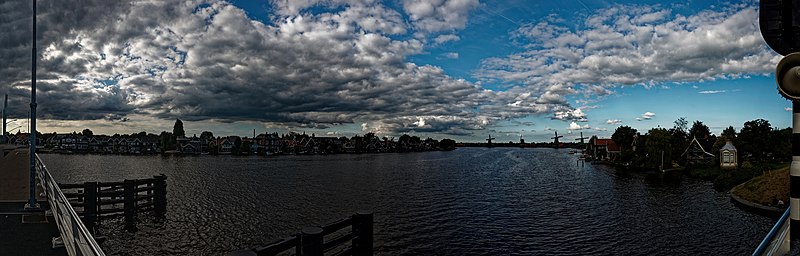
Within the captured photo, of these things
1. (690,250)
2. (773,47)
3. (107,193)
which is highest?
(773,47)

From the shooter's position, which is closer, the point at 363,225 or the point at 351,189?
the point at 363,225

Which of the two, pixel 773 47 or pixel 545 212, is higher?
pixel 773 47

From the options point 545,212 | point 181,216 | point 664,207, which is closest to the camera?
point 181,216

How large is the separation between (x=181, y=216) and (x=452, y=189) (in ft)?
109

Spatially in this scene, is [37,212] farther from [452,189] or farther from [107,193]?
[452,189]

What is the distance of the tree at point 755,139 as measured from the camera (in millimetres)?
86550

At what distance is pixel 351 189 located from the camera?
2174 inches

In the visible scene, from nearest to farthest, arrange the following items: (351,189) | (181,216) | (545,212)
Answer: (181,216), (545,212), (351,189)

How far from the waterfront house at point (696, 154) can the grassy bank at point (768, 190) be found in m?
54.5

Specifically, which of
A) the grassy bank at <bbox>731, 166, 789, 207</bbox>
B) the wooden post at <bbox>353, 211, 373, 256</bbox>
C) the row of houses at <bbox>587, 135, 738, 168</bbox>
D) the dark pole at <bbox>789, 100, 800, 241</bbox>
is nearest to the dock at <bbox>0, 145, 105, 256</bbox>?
the wooden post at <bbox>353, 211, 373, 256</bbox>

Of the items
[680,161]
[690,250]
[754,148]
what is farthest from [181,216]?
[754,148]

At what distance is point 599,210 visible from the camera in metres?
38.4

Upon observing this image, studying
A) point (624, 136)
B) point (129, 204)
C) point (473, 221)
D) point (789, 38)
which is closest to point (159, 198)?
point (129, 204)

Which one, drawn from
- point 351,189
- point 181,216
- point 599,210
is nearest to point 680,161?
point 599,210
